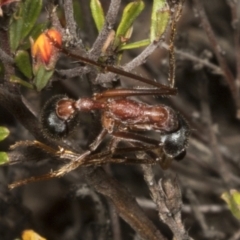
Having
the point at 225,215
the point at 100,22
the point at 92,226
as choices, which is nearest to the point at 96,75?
the point at 100,22

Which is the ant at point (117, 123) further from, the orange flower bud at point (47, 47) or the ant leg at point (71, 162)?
the orange flower bud at point (47, 47)

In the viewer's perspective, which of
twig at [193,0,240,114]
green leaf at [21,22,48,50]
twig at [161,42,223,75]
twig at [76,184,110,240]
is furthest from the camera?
twig at [161,42,223,75]

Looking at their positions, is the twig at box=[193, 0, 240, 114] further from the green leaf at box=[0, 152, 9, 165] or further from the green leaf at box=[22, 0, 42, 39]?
the green leaf at box=[0, 152, 9, 165]

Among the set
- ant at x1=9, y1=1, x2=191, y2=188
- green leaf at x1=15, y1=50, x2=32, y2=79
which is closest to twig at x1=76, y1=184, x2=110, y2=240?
ant at x1=9, y1=1, x2=191, y2=188

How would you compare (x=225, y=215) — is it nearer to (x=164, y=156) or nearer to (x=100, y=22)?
(x=164, y=156)

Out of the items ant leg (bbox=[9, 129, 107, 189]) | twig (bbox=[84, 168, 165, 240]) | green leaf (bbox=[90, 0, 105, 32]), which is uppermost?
green leaf (bbox=[90, 0, 105, 32])

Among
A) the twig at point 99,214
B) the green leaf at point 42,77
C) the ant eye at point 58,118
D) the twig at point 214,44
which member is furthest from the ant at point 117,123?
the twig at point 214,44
